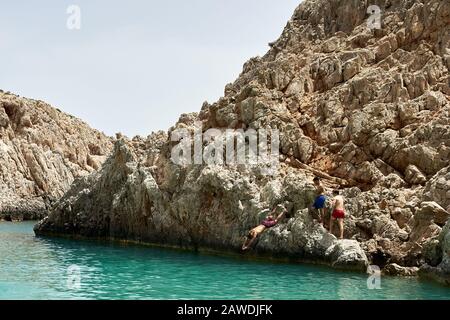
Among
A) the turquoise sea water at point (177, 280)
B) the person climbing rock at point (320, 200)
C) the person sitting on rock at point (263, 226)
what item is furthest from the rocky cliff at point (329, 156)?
the turquoise sea water at point (177, 280)

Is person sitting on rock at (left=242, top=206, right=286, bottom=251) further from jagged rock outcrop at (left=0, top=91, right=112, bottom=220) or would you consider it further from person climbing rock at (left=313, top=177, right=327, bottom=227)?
jagged rock outcrop at (left=0, top=91, right=112, bottom=220)

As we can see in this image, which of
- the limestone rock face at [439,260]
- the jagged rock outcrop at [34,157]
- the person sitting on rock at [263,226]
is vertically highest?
the jagged rock outcrop at [34,157]

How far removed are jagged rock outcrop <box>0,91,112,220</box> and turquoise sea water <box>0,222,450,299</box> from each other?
61.8 meters

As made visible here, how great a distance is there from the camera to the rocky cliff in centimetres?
3125

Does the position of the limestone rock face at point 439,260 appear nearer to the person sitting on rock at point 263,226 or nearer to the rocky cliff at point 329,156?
the rocky cliff at point 329,156

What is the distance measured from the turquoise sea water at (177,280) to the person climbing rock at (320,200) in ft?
9.23

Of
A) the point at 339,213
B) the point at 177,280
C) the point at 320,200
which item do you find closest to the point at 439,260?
the point at 339,213

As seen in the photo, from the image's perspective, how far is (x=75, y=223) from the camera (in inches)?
2060

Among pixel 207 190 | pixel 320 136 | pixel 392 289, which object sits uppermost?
pixel 320 136

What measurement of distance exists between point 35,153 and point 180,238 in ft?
235

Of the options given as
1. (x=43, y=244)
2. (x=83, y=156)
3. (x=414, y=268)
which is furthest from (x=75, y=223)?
(x=83, y=156)

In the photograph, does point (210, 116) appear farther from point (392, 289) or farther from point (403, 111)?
point (392, 289)

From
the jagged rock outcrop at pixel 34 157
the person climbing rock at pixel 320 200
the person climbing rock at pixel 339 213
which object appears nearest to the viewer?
the person climbing rock at pixel 339 213

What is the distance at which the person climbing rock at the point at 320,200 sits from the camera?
31.5 meters
